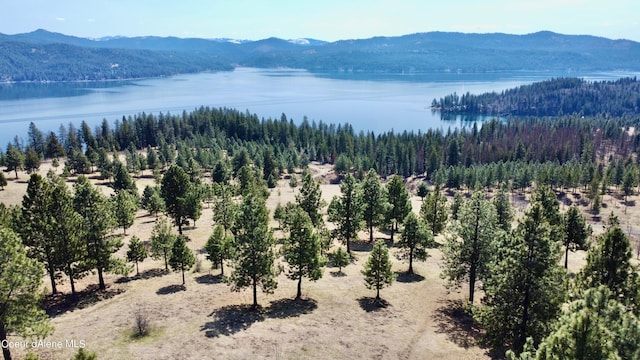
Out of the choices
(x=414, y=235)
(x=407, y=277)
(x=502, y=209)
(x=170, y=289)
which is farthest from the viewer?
(x=502, y=209)

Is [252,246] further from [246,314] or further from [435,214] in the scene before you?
[435,214]

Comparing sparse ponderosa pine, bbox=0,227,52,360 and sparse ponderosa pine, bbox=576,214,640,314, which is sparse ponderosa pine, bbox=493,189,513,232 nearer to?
sparse ponderosa pine, bbox=576,214,640,314

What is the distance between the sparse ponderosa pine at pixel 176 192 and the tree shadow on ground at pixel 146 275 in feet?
44.7

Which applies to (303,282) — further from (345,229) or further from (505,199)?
(505,199)

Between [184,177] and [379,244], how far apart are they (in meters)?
34.1

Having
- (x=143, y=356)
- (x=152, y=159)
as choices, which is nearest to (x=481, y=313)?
(x=143, y=356)

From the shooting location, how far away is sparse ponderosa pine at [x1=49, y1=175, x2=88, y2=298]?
36812 mm

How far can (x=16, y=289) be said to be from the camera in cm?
2562

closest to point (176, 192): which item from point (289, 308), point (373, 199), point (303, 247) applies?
point (373, 199)

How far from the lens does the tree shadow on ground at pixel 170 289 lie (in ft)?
131

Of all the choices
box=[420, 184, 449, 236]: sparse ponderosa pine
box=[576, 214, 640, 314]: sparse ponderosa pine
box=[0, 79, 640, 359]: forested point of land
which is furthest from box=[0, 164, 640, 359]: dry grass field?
box=[420, 184, 449, 236]: sparse ponderosa pine

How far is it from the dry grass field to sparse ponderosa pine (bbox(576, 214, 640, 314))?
32.8ft

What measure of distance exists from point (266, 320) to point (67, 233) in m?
19.3

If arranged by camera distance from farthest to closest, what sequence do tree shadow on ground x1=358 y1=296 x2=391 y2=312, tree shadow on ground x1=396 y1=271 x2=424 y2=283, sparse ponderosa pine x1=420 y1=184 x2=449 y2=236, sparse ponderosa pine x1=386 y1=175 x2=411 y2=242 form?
sparse ponderosa pine x1=420 y1=184 x2=449 y2=236
sparse ponderosa pine x1=386 y1=175 x2=411 y2=242
tree shadow on ground x1=396 y1=271 x2=424 y2=283
tree shadow on ground x1=358 y1=296 x2=391 y2=312
